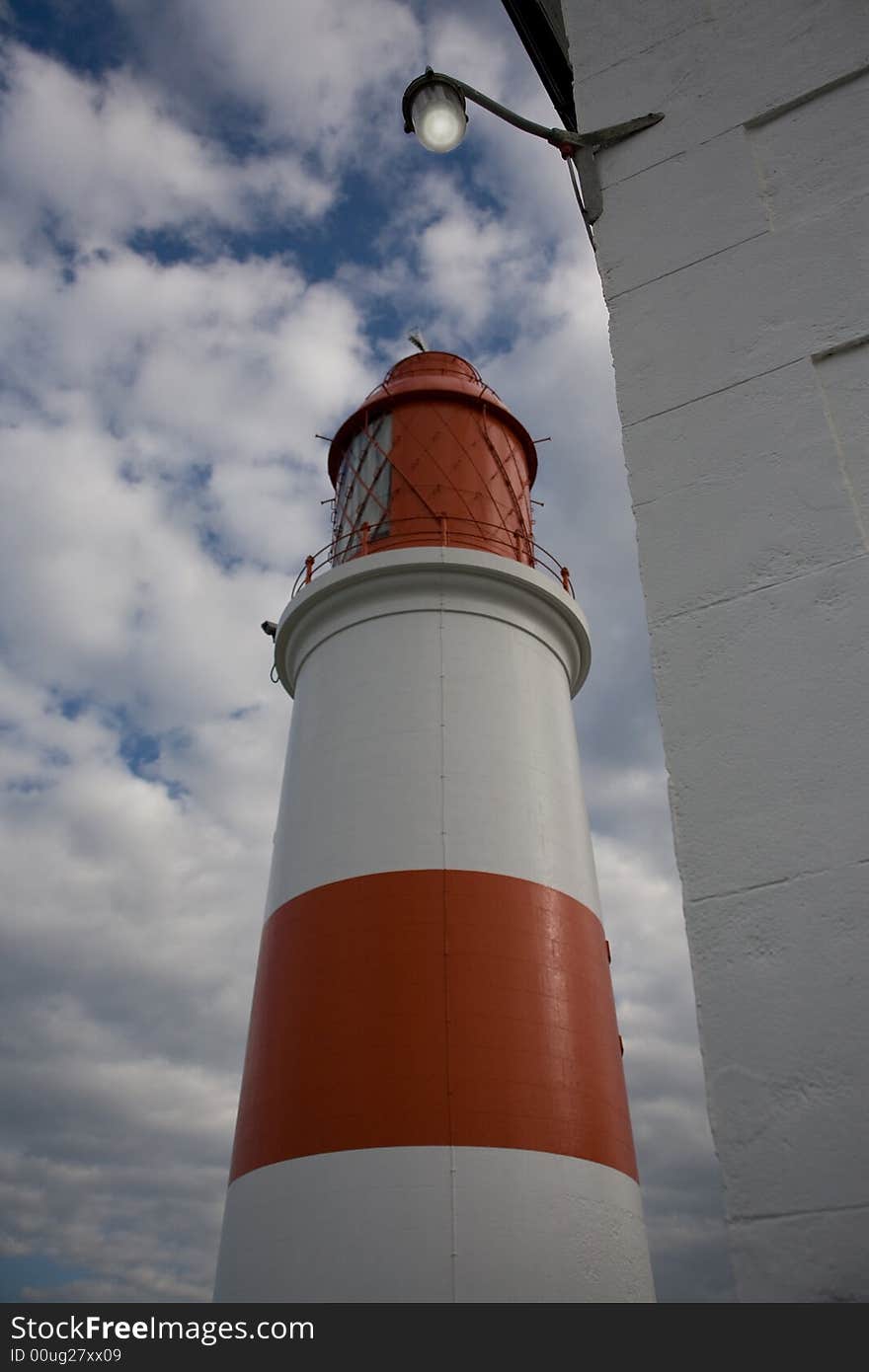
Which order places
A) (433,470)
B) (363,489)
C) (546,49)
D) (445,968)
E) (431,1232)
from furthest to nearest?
Result: (363,489)
(433,470)
(445,968)
(431,1232)
(546,49)

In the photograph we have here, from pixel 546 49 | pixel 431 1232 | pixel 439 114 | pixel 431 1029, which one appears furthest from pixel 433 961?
pixel 546 49

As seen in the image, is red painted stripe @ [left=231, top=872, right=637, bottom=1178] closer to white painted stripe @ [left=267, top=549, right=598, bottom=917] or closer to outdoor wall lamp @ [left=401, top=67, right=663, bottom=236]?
white painted stripe @ [left=267, top=549, right=598, bottom=917]

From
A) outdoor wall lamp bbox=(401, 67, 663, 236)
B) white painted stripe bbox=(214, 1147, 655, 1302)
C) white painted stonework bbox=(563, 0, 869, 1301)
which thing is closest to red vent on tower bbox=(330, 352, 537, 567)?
white painted stripe bbox=(214, 1147, 655, 1302)

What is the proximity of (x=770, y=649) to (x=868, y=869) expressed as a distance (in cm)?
59

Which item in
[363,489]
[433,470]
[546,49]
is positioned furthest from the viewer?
[363,489]

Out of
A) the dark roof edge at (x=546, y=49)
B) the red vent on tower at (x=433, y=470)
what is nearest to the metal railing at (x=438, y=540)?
the red vent on tower at (x=433, y=470)

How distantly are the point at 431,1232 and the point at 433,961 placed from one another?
1.88m

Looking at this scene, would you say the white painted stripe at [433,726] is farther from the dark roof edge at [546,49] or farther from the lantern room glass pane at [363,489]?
the dark roof edge at [546,49]

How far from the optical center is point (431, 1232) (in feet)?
21.6

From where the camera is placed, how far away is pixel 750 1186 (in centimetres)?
183

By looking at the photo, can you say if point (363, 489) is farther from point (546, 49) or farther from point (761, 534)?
point (761, 534)

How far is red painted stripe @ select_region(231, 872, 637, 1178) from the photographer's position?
712cm

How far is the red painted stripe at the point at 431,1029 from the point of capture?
7117 mm

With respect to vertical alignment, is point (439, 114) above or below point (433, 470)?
below
